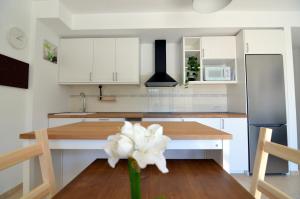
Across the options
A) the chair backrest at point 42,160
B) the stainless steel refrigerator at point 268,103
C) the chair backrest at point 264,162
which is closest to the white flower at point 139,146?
the chair backrest at point 42,160

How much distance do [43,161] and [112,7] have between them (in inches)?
103

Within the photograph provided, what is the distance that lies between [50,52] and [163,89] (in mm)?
2032

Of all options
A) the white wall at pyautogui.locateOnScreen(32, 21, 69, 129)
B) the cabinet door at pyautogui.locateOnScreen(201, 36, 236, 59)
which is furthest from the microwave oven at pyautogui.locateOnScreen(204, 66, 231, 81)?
the white wall at pyautogui.locateOnScreen(32, 21, 69, 129)

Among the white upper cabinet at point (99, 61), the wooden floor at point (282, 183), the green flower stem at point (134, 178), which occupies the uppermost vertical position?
the white upper cabinet at point (99, 61)

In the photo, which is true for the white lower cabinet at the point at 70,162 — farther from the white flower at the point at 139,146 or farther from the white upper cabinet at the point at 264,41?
the white upper cabinet at the point at 264,41

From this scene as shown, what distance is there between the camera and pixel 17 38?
7.74 feet

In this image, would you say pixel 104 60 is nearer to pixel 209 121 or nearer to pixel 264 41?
pixel 209 121

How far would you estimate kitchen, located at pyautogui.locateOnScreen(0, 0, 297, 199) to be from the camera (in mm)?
2863

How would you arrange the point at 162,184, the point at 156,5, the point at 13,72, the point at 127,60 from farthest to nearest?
the point at 127,60
the point at 156,5
the point at 13,72
the point at 162,184

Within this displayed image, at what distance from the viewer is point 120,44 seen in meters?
3.33

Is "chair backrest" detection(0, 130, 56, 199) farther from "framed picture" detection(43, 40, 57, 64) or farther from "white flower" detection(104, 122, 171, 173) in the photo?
"framed picture" detection(43, 40, 57, 64)

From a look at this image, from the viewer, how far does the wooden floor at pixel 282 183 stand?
2.19 m

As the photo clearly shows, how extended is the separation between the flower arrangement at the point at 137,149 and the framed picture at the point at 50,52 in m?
2.99

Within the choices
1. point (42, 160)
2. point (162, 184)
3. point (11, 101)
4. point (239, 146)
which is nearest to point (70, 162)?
point (42, 160)
